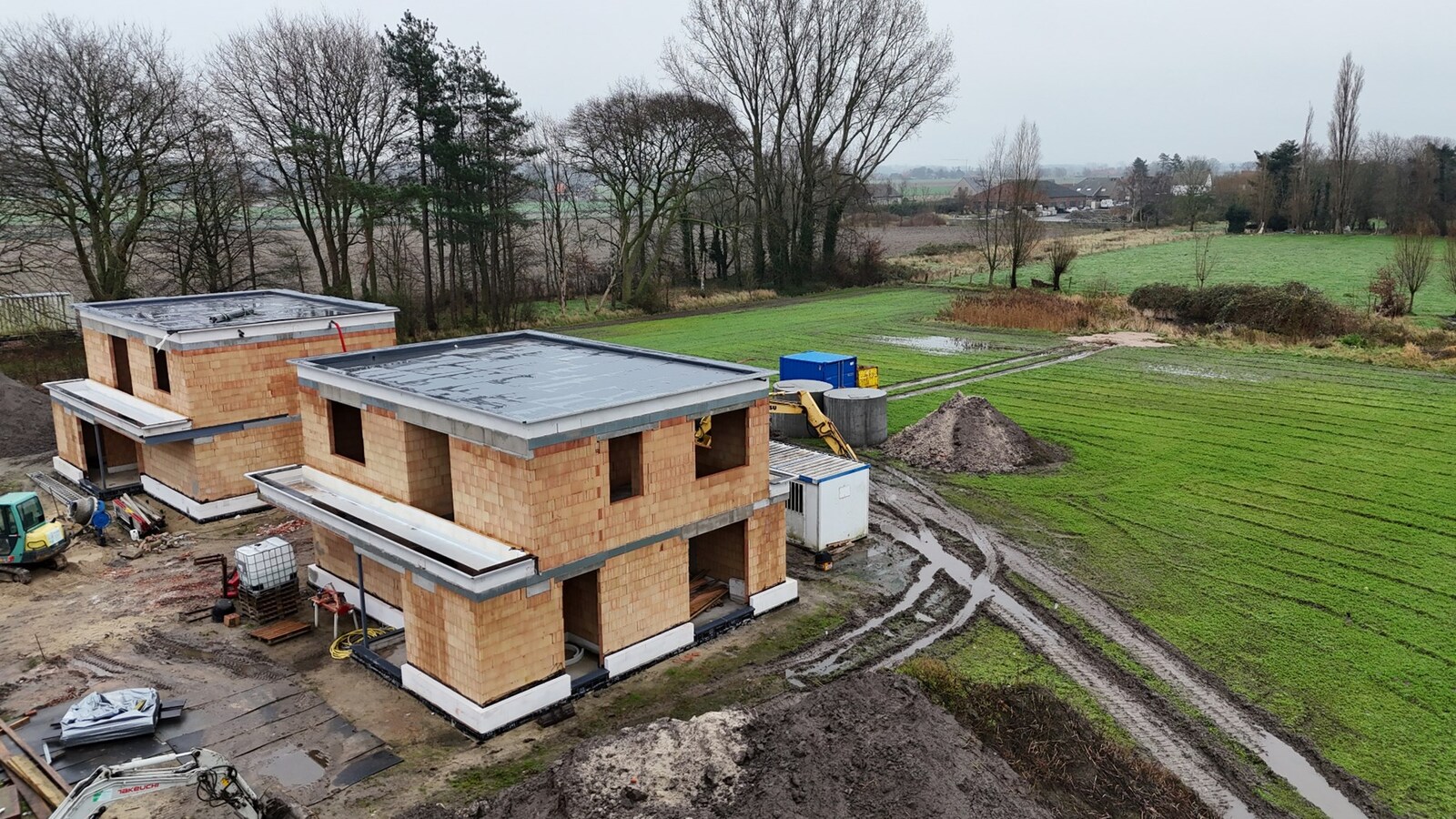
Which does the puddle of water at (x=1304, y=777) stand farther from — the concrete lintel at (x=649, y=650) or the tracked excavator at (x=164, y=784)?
the tracked excavator at (x=164, y=784)

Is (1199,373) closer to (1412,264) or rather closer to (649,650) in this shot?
(1412,264)

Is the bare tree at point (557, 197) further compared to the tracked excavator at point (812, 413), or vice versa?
the bare tree at point (557, 197)

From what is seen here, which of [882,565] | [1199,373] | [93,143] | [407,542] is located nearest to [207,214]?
[93,143]

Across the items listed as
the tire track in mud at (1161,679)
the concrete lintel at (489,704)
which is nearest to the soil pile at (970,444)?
the tire track in mud at (1161,679)

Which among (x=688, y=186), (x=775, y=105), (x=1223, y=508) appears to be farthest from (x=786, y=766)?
(x=775, y=105)

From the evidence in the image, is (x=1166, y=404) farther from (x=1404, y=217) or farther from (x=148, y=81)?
(x=1404, y=217)

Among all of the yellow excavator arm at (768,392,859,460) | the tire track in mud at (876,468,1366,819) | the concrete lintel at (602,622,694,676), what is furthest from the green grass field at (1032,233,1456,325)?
the concrete lintel at (602,622,694,676)

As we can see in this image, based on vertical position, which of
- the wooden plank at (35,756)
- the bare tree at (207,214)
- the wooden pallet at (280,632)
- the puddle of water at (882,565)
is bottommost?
the puddle of water at (882,565)
